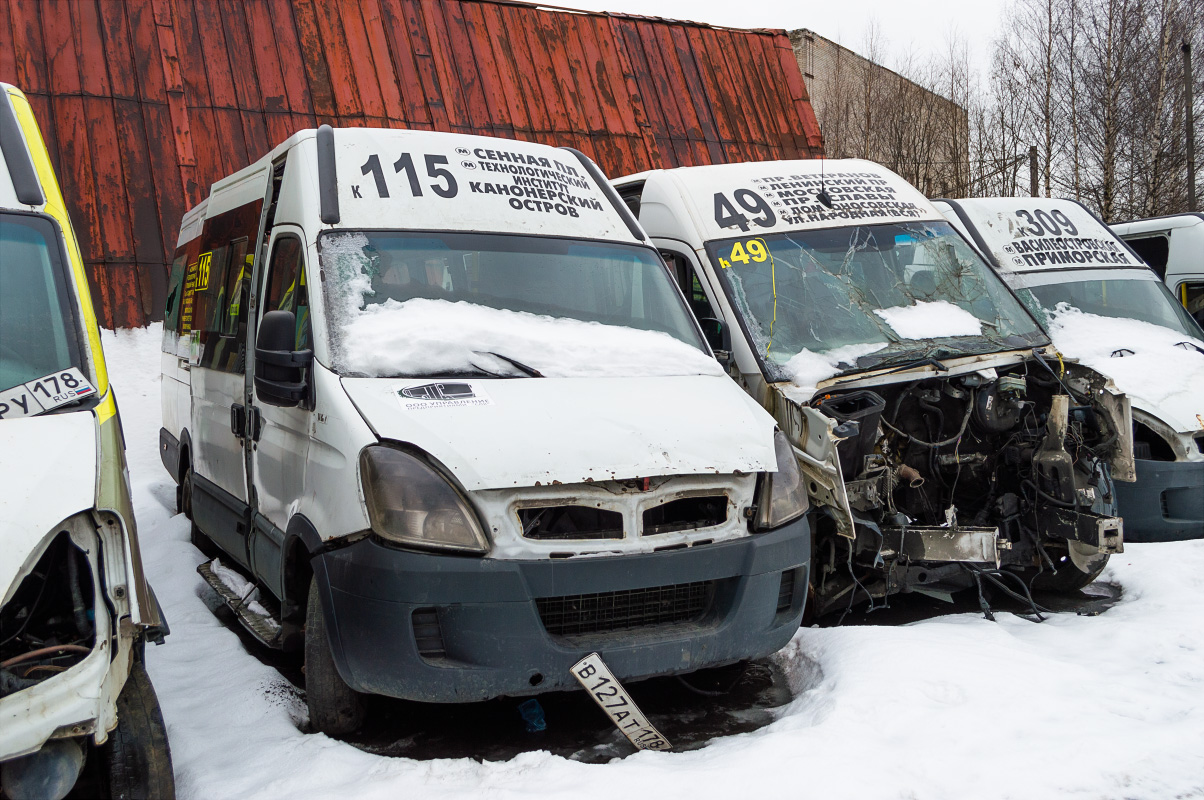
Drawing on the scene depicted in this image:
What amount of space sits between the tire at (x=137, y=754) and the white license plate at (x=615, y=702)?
1.34 meters

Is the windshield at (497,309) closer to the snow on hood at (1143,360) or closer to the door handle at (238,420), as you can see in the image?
the door handle at (238,420)

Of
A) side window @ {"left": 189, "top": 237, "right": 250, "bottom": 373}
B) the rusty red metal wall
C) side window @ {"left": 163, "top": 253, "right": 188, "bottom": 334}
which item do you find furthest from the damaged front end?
the rusty red metal wall

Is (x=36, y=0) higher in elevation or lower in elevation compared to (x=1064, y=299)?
higher

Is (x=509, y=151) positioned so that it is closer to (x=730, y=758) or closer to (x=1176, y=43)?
(x=730, y=758)

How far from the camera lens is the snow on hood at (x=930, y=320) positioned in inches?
215

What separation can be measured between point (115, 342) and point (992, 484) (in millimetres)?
9629

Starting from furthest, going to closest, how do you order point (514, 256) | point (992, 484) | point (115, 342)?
point (115, 342)
point (992, 484)
point (514, 256)

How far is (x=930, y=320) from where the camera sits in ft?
18.3

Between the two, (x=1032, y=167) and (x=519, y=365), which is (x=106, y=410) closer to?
(x=519, y=365)

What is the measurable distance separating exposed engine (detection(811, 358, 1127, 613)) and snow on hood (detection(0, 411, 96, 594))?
10.8 ft

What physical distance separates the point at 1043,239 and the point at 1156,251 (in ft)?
11.7

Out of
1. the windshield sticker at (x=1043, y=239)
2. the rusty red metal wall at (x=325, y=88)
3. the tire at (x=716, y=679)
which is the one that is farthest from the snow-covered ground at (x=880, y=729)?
the rusty red metal wall at (x=325, y=88)

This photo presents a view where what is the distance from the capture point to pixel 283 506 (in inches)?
169

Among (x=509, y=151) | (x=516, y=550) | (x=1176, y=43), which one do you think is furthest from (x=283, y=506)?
(x=1176, y=43)
